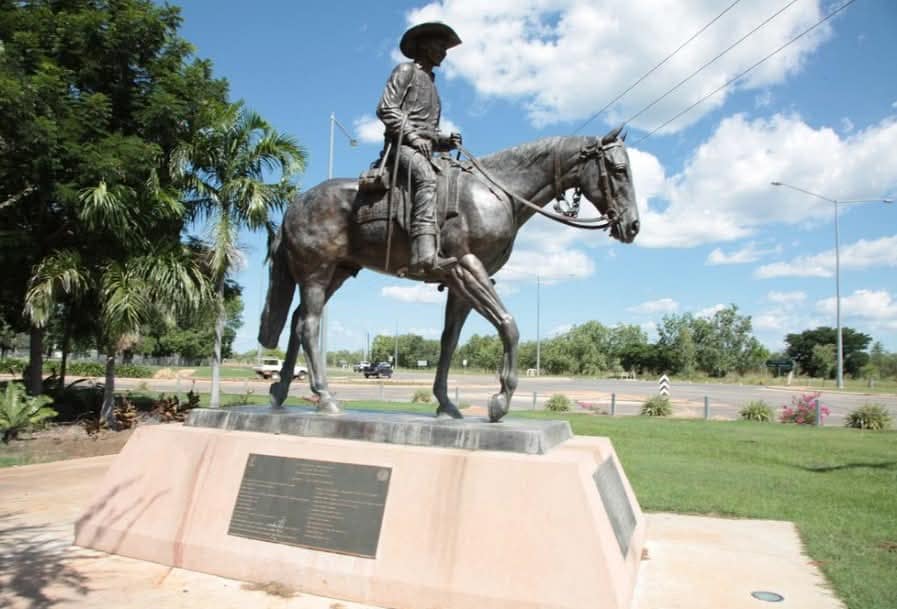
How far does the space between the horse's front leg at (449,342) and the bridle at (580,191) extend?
40.1 inches

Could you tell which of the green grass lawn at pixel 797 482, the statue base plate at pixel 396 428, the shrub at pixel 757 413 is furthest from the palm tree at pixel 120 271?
the shrub at pixel 757 413

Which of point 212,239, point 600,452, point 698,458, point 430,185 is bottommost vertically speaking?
point 698,458

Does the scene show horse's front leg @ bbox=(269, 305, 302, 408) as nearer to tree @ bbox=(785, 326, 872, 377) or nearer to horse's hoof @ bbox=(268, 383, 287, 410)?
horse's hoof @ bbox=(268, 383, 287, 410)

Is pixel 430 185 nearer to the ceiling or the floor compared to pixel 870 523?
nearer to the ceiling

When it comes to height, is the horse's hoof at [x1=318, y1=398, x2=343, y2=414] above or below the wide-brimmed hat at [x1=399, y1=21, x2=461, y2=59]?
below

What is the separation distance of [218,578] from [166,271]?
31.0 feet

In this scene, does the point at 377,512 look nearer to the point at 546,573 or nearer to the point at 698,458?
the point at 546,573

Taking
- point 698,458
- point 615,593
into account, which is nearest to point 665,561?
point 615,593

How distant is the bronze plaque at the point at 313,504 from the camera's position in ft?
14.7

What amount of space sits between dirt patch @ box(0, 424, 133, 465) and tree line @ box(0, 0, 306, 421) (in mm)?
894

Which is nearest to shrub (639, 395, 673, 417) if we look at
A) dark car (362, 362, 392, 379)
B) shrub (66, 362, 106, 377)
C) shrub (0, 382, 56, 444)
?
shrub (0, 382, 56, 444)

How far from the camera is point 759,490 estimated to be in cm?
884

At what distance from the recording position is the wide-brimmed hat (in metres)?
5.76

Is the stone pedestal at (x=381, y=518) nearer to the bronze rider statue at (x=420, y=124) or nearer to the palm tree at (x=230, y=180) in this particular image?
the bronze rider statue at (x=420, y=124)
